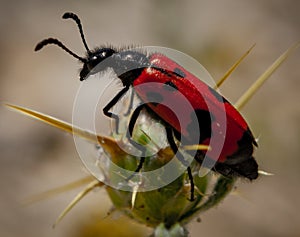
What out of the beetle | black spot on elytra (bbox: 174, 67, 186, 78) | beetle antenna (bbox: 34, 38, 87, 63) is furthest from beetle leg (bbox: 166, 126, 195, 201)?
beetle antenna (bbox: 34, 38, 87, 63)

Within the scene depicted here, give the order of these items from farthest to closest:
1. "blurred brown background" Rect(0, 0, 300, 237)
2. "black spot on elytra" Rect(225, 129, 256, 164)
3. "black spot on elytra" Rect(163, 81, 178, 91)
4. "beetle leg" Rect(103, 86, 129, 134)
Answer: "blurred brown background" Rect(0, 0, 300, 237)
"beetle leg" Rect(103, 86, 129, 134)
"black spot on elytra" Rect(163, 81, 178, 91)
"black spot on elytra" Rect(225, 129, 256, 164)

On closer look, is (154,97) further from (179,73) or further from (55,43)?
(55,43)

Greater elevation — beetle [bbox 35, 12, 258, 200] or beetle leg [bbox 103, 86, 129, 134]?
beetle [bbox 35, 12, 258, 200]

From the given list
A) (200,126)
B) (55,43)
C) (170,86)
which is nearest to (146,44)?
(55,43)

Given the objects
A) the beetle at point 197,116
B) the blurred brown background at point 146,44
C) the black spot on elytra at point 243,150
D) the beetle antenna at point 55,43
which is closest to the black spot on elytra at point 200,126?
the beetle at point 197,116

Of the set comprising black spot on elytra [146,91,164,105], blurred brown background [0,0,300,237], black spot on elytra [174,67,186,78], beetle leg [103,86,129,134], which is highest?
black spot on elytra [174,67,186,78]

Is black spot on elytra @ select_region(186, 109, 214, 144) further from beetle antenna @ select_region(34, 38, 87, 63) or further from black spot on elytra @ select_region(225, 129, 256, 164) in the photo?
beetle antenna @ select_region(34, 38, 87, 63)

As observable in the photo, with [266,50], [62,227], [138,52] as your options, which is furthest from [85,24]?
[138,52]
